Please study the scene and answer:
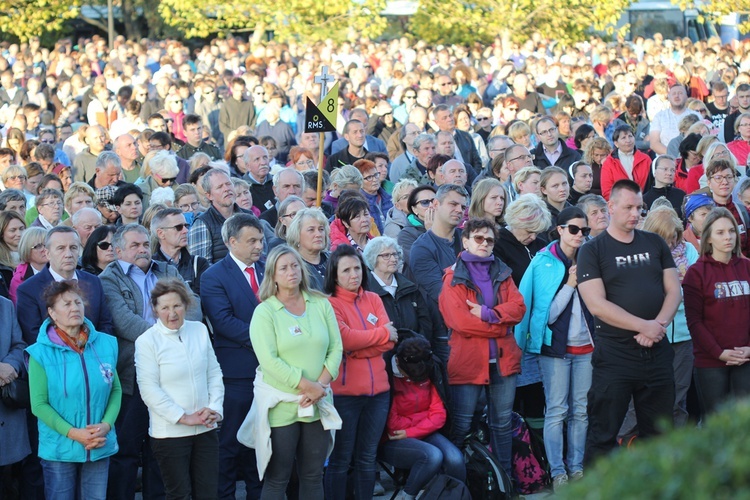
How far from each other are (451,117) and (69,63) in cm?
1267

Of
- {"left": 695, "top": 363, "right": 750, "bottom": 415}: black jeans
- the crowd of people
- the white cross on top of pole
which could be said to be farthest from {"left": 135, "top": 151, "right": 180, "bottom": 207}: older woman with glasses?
{"left": 695, "top": 363, "right": 750, "bottom": 415}: black jeans

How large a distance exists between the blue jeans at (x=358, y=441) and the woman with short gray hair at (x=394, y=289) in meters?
0.71

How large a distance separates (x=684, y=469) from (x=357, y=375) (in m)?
4.87

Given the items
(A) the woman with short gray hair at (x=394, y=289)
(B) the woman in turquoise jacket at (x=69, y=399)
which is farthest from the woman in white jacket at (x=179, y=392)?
(A) the woman with short gray hair at (x=394, y=289)

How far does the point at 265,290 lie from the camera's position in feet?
24.6

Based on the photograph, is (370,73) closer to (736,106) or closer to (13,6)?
(736,106)

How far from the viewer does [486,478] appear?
798 centimetres

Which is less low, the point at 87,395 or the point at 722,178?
the point at 722,178

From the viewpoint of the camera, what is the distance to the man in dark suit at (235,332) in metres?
7.97

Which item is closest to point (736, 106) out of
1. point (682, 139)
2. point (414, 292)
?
point (682, 139)

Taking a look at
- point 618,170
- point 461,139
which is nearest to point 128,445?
point 618,170

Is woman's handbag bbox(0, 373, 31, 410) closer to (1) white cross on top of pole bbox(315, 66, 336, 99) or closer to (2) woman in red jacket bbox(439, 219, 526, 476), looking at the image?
(2) woman in red jacket bbox(439, 219, 526, 476)

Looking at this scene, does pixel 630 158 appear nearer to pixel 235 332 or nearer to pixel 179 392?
pixel 235 332

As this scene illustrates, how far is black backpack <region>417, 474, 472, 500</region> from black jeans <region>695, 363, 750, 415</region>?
2.00 meters
